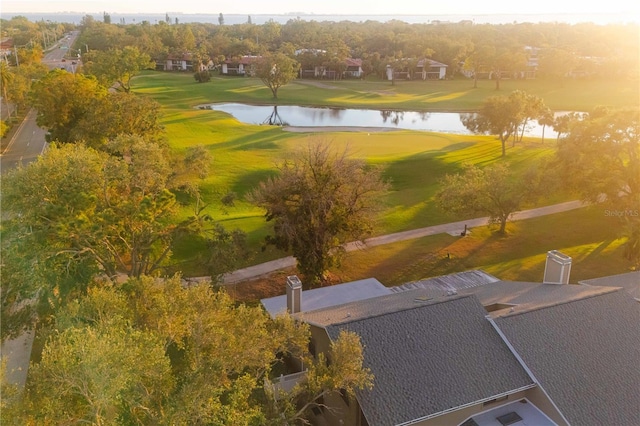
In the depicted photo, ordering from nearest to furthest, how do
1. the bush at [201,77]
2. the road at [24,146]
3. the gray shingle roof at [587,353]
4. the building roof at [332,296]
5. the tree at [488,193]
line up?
the gray shingle roof at [587,353] < the building roof at [332,296] < the tree at [488,193] < the road at [24,146] < the bush at [201,77]

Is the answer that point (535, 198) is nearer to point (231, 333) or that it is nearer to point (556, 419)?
point (556, 419)

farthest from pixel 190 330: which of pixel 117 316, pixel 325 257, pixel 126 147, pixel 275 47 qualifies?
pixel 275 47

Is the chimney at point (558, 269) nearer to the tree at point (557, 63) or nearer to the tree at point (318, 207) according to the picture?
the tree at point (318, 207)

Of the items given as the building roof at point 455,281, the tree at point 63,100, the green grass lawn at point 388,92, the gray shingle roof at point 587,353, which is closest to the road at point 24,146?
the tree at point 63,100

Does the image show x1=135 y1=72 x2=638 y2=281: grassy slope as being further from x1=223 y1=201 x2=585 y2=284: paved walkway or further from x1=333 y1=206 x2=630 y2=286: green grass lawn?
x1=333 y1=206 x2=630 y2=286: green grass lawn

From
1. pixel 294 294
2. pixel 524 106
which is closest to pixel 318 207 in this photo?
pixel 294 294
